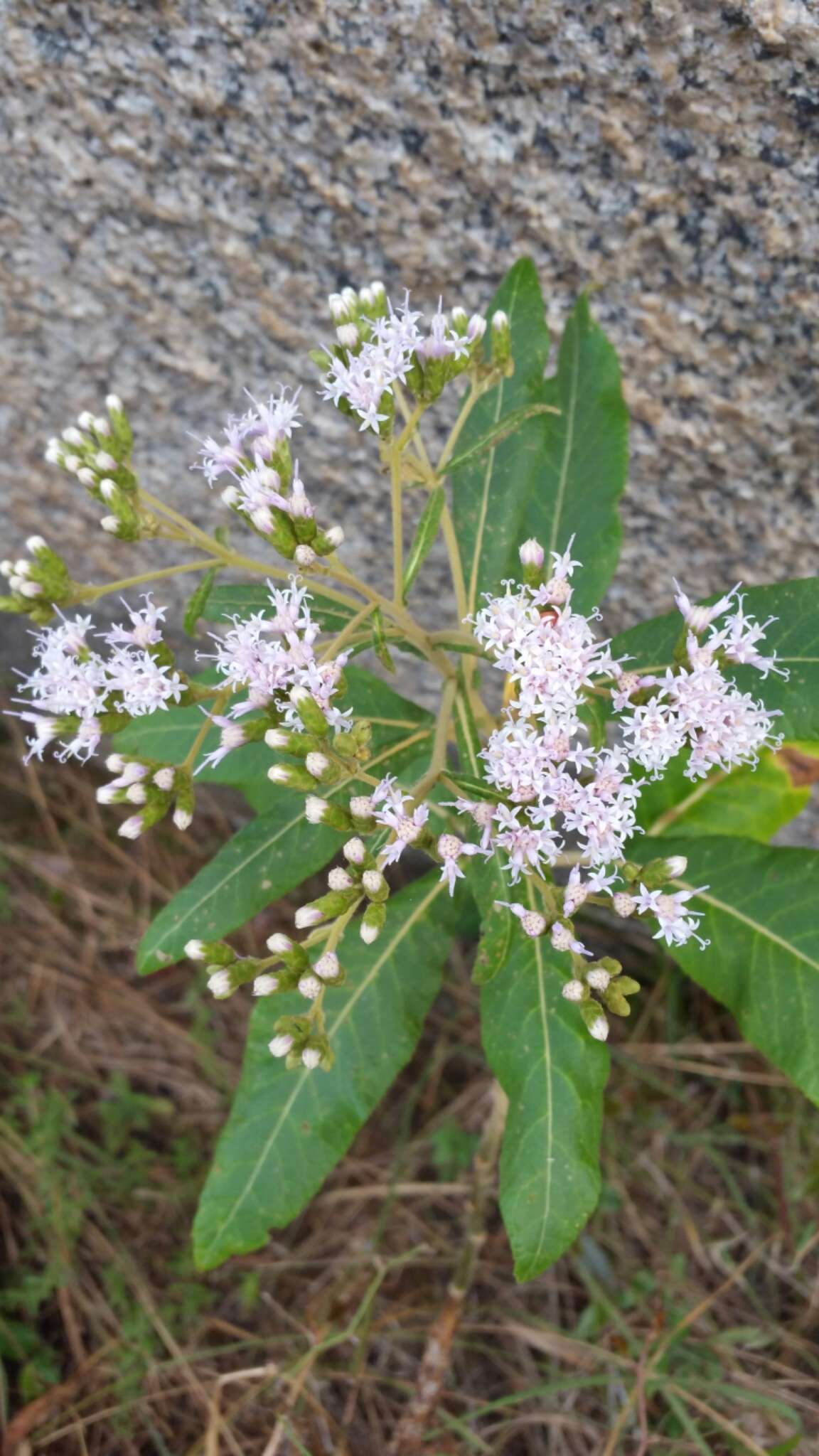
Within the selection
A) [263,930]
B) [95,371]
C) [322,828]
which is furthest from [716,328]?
[263,930]

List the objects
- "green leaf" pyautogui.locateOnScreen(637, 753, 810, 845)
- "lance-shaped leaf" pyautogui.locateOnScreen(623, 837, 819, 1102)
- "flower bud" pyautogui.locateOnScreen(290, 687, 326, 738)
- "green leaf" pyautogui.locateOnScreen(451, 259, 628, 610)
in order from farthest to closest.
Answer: "green leaf" pyautogui.locateOnScreen(637, 753, 810, 845)
"green leaf" pyautogui.locateOnScreen(451, 259, 628, 610)
"lance-shaped leaf" pyautogui.locateOnScreen(623, 837, 819, 1102)
"flower bud" pyautogui.locateOnScreen(290, 687, 326, 738)

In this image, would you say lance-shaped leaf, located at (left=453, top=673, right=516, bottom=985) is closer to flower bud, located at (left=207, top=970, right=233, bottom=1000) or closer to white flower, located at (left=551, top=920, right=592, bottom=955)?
white flower, located at (left=551, top=920, right=592, bottom=955)

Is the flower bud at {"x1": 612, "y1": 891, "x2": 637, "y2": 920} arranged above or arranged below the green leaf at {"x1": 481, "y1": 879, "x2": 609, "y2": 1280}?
above

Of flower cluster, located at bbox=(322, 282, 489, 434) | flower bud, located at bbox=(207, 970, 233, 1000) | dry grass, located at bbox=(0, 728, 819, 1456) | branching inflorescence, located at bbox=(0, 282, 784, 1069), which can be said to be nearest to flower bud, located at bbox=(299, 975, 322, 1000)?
branching inflorescence, located at bbox=(0, 282, 784, 1069)

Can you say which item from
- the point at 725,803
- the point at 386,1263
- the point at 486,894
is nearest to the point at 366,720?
the point at 486,894

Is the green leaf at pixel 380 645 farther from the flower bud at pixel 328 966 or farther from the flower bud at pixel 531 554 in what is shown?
the flower bud at pixel 328 966

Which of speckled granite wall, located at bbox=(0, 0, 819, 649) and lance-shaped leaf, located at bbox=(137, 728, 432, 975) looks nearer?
lance-shaped leaf, located at bbox=(137, 728, 432, 975)

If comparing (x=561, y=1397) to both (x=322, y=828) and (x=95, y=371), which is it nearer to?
(x=322, y=828)
